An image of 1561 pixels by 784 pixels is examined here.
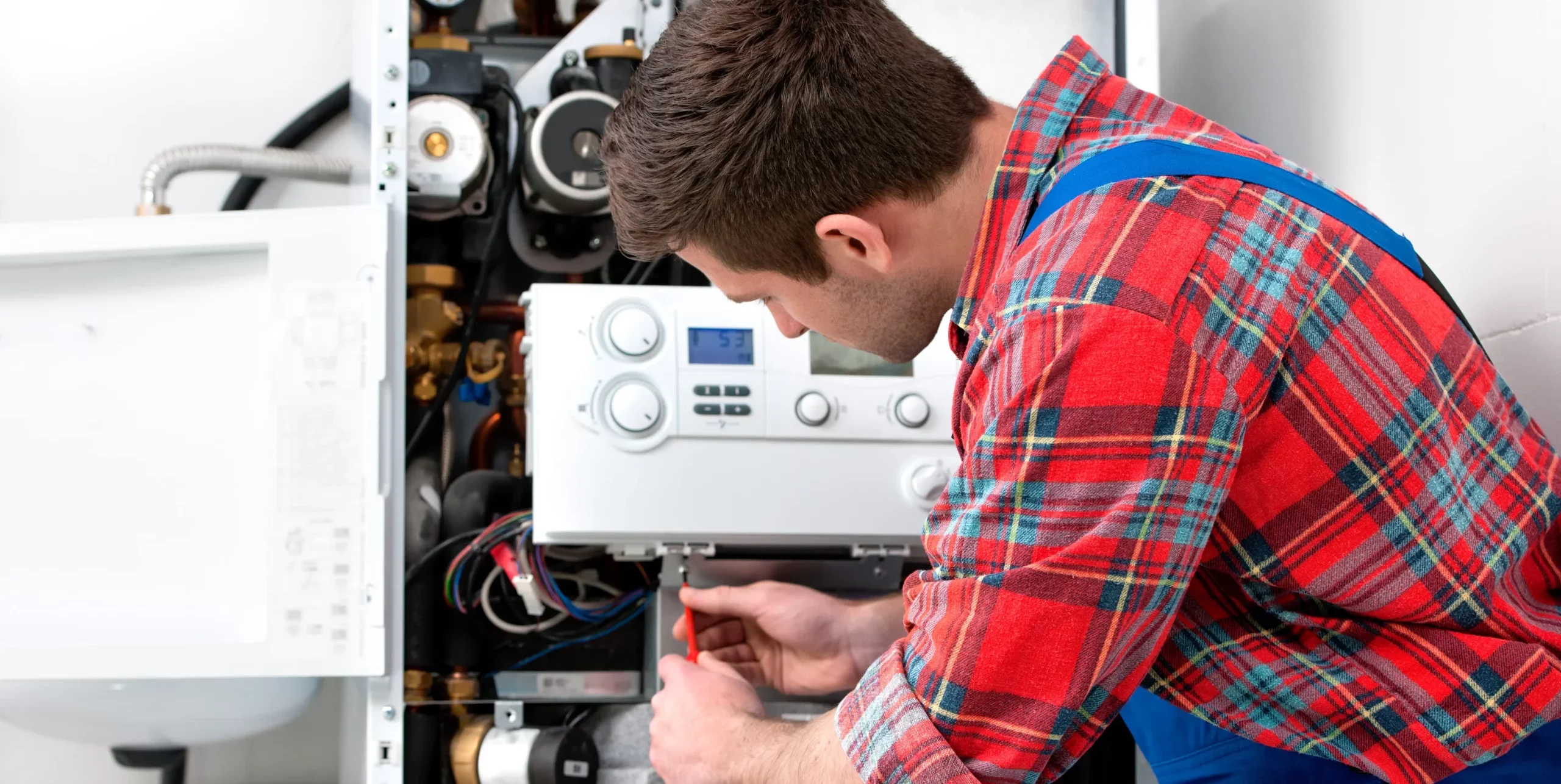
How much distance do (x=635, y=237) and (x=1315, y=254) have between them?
1.47ft

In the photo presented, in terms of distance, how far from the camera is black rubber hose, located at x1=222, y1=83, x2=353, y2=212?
1.65m

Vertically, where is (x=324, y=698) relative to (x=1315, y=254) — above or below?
below

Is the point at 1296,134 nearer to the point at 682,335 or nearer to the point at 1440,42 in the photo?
the point at 1440,42

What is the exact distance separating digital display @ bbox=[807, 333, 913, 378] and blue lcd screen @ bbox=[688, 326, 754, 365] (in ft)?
0.21

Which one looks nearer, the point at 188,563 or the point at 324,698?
the point at 188,563

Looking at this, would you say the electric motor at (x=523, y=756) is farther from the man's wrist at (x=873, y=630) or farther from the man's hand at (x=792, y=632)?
the man's wrist at (x=873, y=630)

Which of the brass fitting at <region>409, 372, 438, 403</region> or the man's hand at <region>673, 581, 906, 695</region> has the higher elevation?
the brass fitting at <region>409, 372, 438, 403</region>

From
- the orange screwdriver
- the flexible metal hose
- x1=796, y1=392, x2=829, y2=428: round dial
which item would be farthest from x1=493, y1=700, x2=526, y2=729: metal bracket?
the flexible metal hose

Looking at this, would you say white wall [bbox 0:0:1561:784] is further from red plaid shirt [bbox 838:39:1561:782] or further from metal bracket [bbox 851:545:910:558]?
metal bracket [bbox 851:545:910:558]

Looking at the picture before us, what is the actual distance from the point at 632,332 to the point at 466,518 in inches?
13.2

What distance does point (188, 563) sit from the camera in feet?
3.79

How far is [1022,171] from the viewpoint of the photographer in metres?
0.76

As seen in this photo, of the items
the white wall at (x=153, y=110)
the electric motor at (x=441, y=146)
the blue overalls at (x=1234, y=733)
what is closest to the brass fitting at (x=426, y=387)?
the electric motor at (x=441, y=146)

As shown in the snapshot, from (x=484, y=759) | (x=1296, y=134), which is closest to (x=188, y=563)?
(x=484, y=759)
